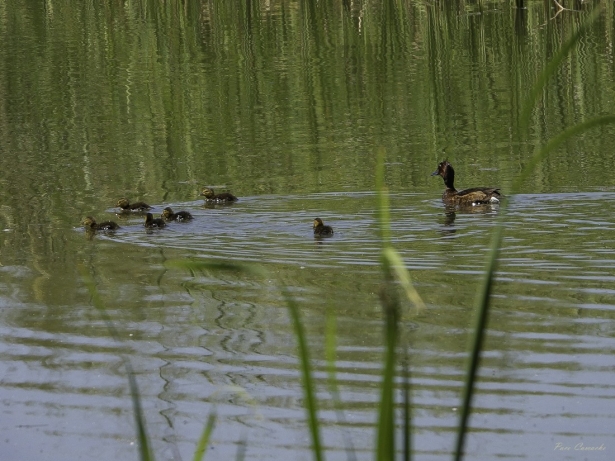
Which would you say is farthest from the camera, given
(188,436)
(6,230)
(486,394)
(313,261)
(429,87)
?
(429,87)

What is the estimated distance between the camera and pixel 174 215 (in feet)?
33.7

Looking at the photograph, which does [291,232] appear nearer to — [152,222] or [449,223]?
[152,222]

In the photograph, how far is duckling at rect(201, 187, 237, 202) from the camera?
36.2ft

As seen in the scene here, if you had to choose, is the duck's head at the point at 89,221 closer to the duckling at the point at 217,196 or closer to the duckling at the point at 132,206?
the duckling at the point at 132,206

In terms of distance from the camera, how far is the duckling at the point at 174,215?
10.2 metres

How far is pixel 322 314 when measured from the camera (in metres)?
6.99

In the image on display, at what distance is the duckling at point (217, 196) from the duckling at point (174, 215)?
0.65 meters

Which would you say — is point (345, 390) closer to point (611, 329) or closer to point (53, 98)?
point (611, 329)

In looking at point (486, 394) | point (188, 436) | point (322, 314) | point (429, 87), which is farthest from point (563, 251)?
point (429, 87)

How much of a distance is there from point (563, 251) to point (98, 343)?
147 inches

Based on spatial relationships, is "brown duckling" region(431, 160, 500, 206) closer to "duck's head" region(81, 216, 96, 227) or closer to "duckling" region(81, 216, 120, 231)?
"duckling" region(81, 216, 120, 231)

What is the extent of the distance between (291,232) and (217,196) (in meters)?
1.43

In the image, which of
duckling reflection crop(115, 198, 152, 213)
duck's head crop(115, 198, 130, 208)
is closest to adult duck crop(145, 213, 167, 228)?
duckling reflection crop(115, 198, 152, 213)

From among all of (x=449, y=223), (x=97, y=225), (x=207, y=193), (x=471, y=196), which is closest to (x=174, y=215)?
(x=97, y=225)
